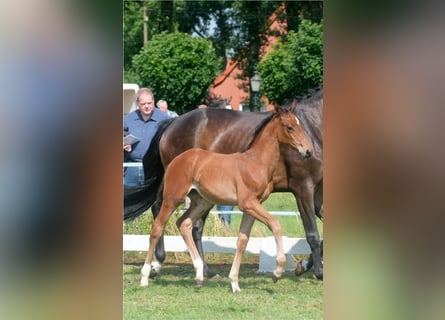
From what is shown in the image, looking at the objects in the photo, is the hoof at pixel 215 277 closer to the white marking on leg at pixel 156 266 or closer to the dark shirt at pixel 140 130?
the white marking on leg at pixel 156 266

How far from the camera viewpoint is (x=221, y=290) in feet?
12.1

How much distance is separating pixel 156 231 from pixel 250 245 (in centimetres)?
71

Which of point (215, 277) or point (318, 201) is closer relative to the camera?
point (215, 277)

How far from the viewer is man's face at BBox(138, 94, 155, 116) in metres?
4.17

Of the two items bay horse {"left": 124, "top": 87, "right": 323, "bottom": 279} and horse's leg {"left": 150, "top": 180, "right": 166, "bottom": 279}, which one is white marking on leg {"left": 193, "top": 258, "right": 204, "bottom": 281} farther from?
horse's leg {"left": 150, "top": 180, "right": 166, "bottom": 279}

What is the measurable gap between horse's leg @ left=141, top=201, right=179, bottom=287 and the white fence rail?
0.13 meters

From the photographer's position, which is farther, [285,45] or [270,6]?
[270,6]

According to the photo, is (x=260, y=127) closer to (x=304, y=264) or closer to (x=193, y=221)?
(x=193, y=221)

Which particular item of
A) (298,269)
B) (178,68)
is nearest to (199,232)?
(298,269)

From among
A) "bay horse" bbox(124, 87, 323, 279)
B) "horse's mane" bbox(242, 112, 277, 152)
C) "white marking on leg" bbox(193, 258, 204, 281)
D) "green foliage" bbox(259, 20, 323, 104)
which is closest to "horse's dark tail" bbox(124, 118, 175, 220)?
"bay horse" bbox(124, 87, 323, 279)
